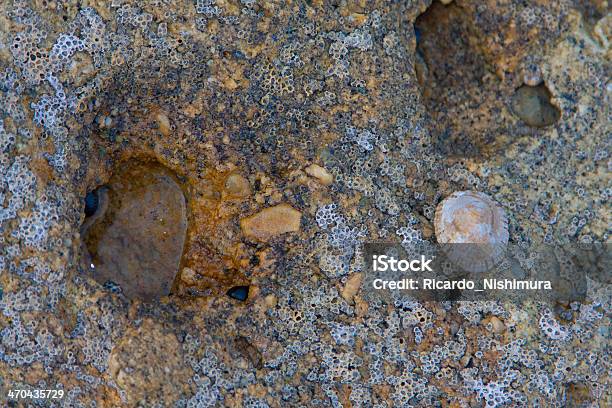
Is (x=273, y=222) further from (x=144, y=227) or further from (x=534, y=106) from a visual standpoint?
(x=534, y=106)

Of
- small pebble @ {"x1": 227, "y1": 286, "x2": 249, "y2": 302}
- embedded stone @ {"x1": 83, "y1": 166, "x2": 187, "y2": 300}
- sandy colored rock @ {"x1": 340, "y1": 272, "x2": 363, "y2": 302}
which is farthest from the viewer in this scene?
embedded stone @ {"x1": 83, "y1": 166, "x2": 187, "y2": 300}

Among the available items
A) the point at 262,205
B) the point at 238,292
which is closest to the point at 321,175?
the point at 262,205

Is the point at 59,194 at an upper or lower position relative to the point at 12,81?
lower

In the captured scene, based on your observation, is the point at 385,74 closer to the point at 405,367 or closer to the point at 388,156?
the point at 388,156

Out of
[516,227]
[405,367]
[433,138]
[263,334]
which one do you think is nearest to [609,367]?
[516,227]

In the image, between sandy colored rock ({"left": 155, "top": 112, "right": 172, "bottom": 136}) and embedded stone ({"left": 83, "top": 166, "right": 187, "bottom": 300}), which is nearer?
sandy colored rock ({"left": 155, "top": 112, "right": 172, "bottom": 136})

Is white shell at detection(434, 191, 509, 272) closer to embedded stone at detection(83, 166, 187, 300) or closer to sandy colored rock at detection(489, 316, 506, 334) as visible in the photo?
sandy colored rock at detection(489, 316, 506, 334)

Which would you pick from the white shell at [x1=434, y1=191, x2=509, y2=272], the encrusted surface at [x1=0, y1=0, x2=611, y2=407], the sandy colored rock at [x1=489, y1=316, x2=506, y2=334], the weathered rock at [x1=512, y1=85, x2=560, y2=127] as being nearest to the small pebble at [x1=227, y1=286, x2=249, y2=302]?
the encrusted surface at [x1=0, y1=0, x2=611, y2=407]
